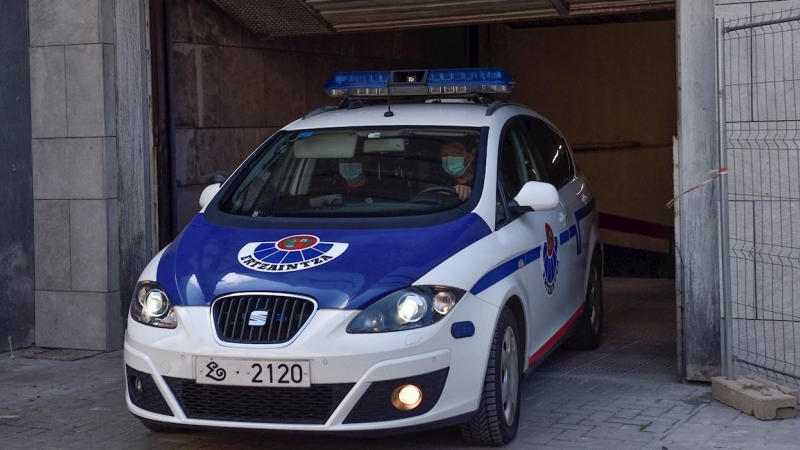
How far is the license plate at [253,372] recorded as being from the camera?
16.5ft

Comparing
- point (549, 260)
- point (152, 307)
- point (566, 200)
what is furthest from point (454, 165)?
point (152, 307)

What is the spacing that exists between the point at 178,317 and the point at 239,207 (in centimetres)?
114

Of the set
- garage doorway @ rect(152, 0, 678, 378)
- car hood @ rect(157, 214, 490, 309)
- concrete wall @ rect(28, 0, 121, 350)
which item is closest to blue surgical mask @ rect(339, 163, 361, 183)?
car hood @ rect(157, 214, 490, 309)

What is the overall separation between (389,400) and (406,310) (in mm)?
401

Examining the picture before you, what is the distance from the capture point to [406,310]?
5172mm

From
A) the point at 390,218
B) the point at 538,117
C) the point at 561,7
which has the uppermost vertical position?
the point at 561,7

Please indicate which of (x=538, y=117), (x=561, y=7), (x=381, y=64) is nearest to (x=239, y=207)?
(x=538, y=117)

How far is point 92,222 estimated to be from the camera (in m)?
8.52

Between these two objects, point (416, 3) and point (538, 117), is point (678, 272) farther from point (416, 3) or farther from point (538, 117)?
point (416, 3)

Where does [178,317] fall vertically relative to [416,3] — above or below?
below

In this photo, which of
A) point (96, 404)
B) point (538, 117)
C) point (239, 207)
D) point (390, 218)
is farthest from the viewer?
point (538, 117)

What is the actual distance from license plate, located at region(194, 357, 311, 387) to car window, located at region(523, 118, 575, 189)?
8.88 ft

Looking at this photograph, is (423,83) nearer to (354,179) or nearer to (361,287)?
(354,179)

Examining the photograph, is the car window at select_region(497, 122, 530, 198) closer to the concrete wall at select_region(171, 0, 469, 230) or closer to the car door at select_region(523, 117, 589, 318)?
the car door at select_region(523, 117, 589, 318)
